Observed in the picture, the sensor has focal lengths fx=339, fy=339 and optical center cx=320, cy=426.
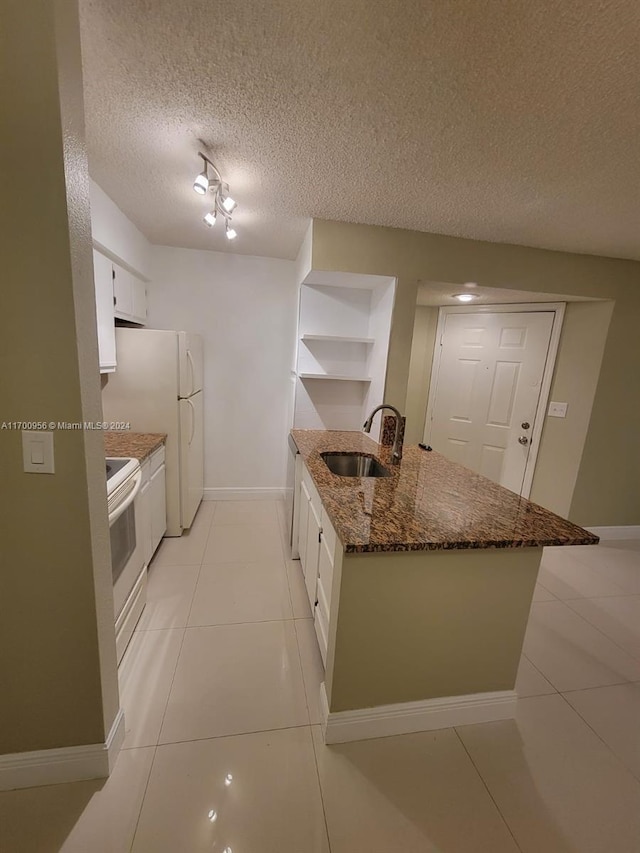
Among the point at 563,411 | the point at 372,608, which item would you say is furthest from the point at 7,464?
the point at 563,411

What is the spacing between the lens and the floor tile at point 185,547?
2.52 meters

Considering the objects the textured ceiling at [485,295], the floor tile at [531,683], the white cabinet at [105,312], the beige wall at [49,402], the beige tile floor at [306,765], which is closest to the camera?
the beige wall at [49,402]

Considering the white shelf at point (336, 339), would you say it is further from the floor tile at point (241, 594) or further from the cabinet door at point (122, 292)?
the floor tile at point (241, 594)

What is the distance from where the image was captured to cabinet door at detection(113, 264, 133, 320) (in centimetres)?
240

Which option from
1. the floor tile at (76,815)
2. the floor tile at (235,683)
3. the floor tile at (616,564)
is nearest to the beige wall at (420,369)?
the floor tile at (616,564)

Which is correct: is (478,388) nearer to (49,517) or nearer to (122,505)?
(122,505)

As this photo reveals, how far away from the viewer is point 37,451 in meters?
1.00

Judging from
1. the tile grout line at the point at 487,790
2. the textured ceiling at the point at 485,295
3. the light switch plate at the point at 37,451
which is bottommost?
the tile grout line at the point at 487,790

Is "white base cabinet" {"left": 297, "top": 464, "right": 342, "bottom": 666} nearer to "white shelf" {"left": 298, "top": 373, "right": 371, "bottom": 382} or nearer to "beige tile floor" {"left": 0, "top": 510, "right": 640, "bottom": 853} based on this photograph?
"beige tile floor" {"left": 0, "top": 510, "right": 640, "bottom": 853}

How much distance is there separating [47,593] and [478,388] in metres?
3.58

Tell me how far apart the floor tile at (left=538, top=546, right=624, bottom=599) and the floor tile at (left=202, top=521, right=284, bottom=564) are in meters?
2.05

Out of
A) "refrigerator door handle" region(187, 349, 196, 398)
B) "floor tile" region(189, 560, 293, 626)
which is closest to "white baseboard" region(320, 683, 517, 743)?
"floor tile" region(189, 560, 293, 626)

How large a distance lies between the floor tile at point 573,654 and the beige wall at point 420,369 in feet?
7.05

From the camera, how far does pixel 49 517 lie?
3.43ft
